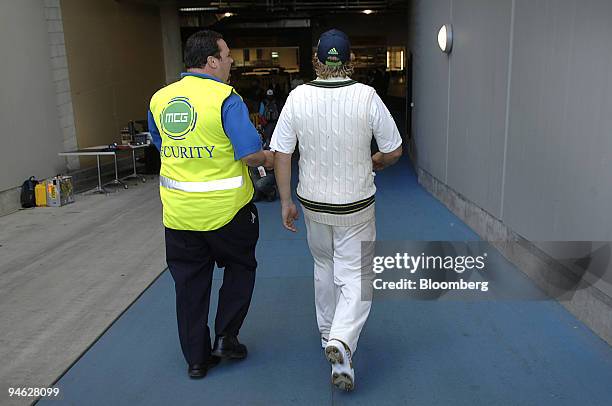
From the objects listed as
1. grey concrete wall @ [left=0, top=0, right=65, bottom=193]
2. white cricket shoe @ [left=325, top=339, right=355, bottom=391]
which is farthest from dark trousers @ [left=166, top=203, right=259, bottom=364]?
grey concrete wall @ [left=0, top=0, right=65, bottom=193]

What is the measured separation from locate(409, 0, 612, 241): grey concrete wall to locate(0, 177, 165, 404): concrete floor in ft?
9.58

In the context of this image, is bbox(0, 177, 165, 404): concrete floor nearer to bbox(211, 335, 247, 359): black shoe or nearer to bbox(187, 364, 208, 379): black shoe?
bbox(187, 364, 208, 379): black shoe

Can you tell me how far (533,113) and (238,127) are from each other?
233cm

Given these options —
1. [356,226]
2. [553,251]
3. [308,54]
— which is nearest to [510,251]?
[553,251]

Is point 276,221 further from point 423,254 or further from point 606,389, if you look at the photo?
point 606,389

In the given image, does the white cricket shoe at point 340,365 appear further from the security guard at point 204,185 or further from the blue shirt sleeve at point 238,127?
the blue shirt sleeve at point 238,127

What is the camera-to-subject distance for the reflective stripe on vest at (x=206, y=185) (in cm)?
267

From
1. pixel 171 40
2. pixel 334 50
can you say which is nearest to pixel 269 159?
pixel 334 50

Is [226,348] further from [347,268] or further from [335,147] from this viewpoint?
[335,147]

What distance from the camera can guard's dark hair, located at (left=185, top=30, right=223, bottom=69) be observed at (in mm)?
2701

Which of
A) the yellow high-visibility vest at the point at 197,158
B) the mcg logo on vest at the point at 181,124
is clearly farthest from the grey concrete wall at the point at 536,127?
the mcg logo on vest at the point at 181,124

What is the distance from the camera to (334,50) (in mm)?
2619

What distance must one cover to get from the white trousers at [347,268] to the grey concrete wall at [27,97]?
18.1 feet

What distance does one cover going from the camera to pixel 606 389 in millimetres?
2637
